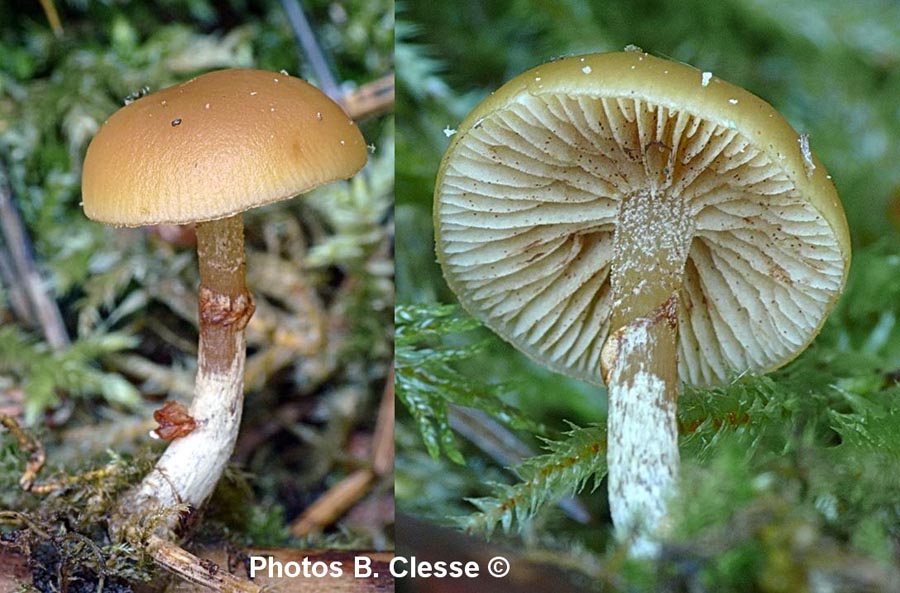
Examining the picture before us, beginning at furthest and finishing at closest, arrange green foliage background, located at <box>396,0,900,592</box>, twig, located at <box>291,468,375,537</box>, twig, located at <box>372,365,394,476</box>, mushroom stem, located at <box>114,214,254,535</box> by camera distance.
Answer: twig, located at <box>372,365,394,476</box> → twig, located at <box>291,468,375,537</box> → mushroom stem, located at <box>114,214,254,535</box> → green foliage background, located at <box>396,0,900,592</box>

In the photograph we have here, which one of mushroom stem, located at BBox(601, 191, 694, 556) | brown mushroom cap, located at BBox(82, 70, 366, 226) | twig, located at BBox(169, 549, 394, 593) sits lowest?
twig, located at BBox(169, 549, 394, 593)

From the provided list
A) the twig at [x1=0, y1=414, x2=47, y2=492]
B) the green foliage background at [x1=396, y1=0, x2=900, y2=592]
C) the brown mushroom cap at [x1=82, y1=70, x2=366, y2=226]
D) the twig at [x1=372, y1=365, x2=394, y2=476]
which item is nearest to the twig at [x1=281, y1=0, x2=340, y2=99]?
the green foliage background at [x1=396, y1=0, x2=900, y2=592]

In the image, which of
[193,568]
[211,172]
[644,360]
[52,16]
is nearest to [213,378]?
[193,568]

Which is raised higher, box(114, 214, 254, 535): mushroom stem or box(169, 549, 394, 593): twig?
box(114, 214, 254, 535): mushroom stem

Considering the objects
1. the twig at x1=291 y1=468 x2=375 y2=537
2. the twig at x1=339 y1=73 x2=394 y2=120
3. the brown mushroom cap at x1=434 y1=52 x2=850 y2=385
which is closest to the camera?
the brown mushroom cap at x1=434 y1=52 x2=850 y2=385

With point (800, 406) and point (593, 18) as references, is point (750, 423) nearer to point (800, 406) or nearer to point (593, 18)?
point (800, 406)

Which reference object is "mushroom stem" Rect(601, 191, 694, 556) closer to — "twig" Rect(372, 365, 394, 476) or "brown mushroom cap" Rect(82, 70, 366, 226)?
"brown mushroom cap" Rect(82, 70, 366, 226)

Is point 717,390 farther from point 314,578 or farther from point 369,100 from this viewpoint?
point 369,100
